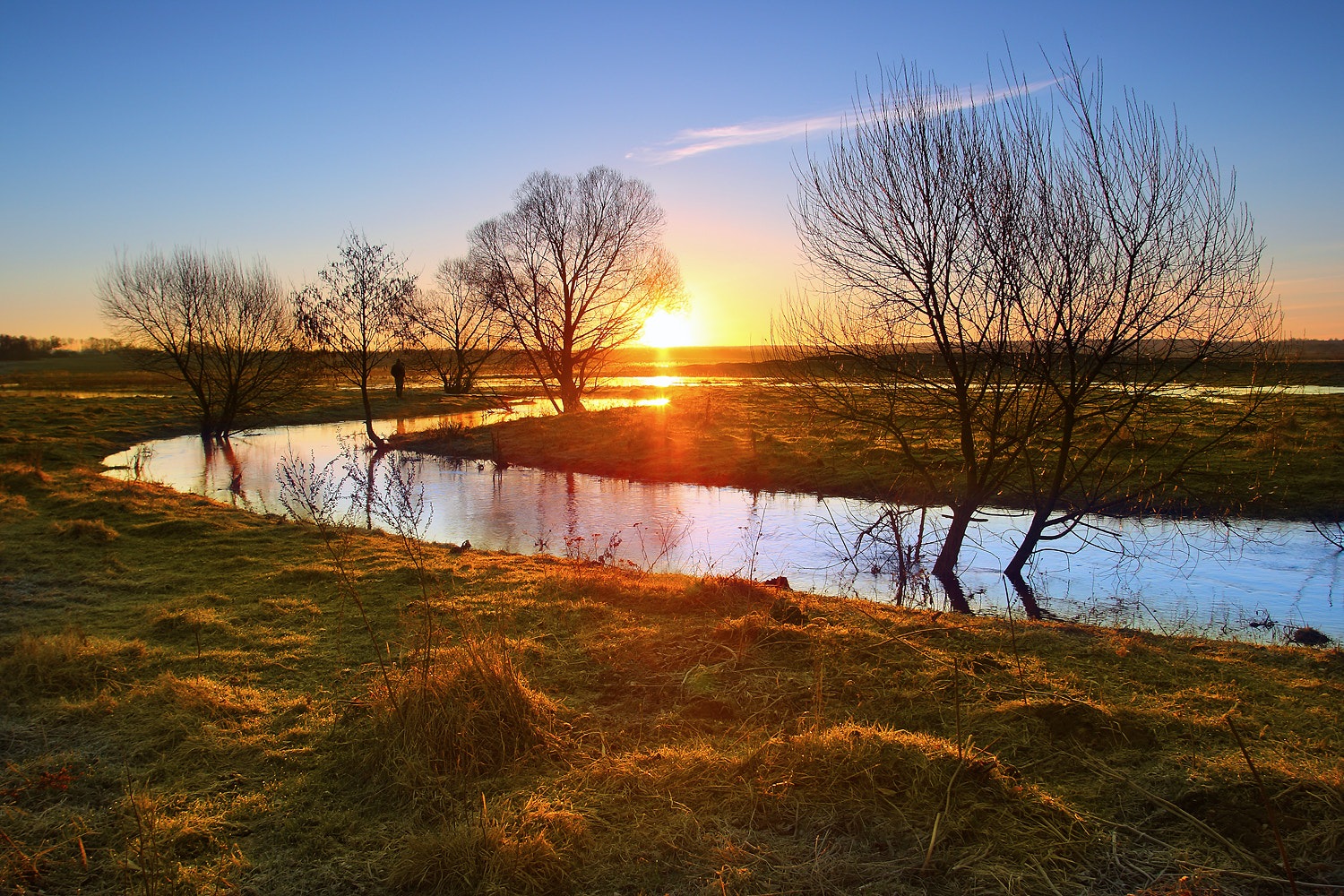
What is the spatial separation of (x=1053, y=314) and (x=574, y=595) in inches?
247

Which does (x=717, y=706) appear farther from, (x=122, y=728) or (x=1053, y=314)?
(x=1053, y=314)

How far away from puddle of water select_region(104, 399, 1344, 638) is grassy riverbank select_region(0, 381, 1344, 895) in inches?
100.0

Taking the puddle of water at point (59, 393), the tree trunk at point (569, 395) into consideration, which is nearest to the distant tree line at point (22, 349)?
the puddle of water at point (59, 393)

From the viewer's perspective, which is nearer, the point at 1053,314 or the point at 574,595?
the point at 574,595

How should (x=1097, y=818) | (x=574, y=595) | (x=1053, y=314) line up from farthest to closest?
(x=1053, y=314) < (x=574, y=595) < (x=1097, y=818)

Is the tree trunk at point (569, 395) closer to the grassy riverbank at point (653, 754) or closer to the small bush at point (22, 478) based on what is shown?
the small bush at point (22, 478)

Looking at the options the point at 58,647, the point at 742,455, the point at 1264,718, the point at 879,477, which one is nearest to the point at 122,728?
the point at 58,647

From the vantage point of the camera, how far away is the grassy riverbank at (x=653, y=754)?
2912 millimetres

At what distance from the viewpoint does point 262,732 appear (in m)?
4.16

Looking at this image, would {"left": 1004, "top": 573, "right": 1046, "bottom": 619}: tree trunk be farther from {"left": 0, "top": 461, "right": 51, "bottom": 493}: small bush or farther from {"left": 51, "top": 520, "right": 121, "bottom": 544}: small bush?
{"left": 0, "top": 461, "right": 51, "bottom": 493}: small bush

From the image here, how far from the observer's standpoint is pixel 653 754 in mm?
3789

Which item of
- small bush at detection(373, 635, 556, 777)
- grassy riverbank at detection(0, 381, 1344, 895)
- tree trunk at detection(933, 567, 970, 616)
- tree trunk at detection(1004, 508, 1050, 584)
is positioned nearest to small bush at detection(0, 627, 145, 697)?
grassy riverbank at detection(0, 381, 1344, 895)

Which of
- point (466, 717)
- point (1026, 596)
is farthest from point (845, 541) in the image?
point (466, 717)

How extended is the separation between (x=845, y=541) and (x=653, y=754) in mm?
7917
